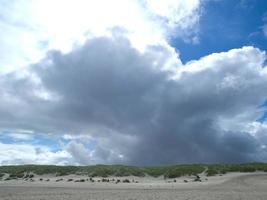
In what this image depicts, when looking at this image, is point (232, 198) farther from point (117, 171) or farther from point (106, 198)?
point (117, 171)

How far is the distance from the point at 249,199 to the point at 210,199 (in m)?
2.84

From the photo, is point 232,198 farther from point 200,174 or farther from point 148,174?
point 148,174

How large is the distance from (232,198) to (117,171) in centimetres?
4086

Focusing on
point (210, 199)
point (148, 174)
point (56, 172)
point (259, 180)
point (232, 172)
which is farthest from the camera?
point (56, 172)

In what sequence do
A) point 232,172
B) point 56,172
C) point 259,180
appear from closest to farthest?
point 259,180
point 232,172
point 56,172

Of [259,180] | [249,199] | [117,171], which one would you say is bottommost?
[249,199]

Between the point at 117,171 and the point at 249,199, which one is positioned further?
the point at 117,171

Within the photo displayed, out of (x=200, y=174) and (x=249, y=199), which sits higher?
(x=200, y=174)

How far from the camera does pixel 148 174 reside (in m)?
64.9

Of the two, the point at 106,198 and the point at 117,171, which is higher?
the point at 117,171

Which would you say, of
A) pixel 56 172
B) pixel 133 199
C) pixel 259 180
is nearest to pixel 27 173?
pixel 56 172

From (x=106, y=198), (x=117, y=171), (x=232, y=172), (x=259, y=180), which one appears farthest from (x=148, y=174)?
(x=106, y=198)

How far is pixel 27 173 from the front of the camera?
238ft

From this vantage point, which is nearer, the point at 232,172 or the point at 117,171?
the point at 232,172
